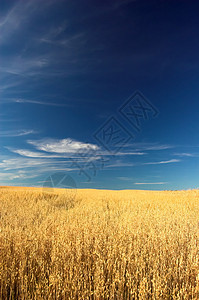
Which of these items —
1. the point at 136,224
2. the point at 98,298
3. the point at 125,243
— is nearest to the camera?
the point at 98,298

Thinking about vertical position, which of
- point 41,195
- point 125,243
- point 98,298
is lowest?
point 98,298

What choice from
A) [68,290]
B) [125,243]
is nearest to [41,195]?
[125,243]

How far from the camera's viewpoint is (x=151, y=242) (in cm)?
499

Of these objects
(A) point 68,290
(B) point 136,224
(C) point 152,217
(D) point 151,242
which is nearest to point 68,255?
(A) point 68,290

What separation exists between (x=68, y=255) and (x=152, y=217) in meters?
4.63

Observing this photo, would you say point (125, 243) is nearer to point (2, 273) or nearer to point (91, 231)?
point (91, 231)

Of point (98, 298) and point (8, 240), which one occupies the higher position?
point (8, 240)

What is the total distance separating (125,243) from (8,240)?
2.88 meters

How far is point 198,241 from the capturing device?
5.09m

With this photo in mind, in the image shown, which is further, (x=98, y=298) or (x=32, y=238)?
(x=32, y=238)

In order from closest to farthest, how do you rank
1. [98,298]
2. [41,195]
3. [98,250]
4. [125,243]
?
[98,298] → [98,250] → [125,243] → [41,195]

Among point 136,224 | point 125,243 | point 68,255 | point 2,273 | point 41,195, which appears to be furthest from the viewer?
point 41,195

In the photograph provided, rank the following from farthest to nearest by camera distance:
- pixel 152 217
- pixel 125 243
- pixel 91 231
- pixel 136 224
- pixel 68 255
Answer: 1. pixel 152 217
2. pixel 136 224
3. pixel 91 231
4. pixel 125 243
5. pixel 68 255

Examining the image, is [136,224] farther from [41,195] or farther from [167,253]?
[41,195]
